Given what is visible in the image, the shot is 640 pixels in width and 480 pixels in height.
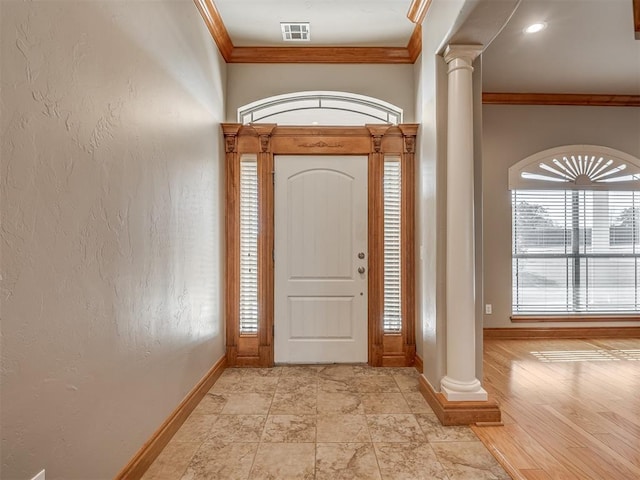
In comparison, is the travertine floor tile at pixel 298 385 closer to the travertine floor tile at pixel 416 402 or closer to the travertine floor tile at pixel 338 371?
the travertine floor tile at pixel 338 371

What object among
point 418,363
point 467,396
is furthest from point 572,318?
point 467,396

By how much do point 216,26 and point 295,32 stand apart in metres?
0.71

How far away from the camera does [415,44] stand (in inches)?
127

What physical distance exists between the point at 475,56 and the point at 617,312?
13.7ft

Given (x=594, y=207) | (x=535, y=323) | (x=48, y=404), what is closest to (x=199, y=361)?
(x=48, y=404)

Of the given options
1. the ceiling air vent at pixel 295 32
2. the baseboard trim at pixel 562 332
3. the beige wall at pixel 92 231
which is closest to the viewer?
the beige wall at pixel 92 231

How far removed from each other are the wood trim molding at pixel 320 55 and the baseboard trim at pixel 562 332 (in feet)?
11.4

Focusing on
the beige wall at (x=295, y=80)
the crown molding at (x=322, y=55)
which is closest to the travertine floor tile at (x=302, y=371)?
the beige wall at (x=295, y=80)

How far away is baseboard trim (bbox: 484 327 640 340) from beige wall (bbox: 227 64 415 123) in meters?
2.93

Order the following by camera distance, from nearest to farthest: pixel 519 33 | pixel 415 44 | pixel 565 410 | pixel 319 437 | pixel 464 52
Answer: pixel 319 437
pixel 464 52
pixel 565 410
pixel 519 33
pixel 415 44

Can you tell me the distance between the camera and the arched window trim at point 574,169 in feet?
14.4

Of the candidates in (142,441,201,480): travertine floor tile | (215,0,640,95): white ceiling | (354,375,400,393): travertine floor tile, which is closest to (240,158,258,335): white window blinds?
(354,375,400,393): travertine floor tile

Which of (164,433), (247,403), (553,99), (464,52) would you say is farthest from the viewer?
(553,99)

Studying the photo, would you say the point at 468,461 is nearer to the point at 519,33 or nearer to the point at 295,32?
the point at 519,33
